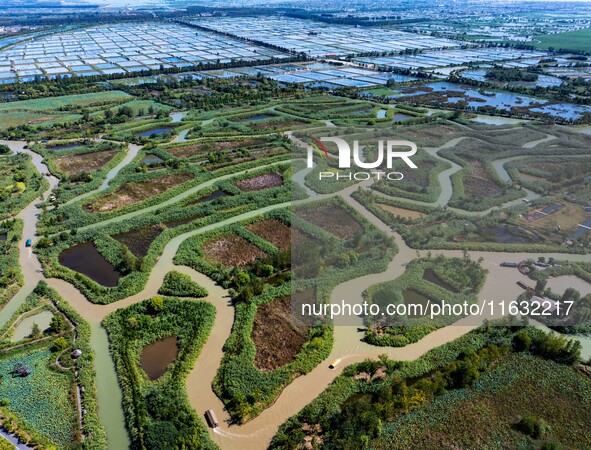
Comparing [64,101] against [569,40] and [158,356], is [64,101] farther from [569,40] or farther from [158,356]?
[569,40]

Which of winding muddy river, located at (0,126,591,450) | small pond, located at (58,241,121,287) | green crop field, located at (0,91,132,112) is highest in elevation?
winding muddy river, located at (0,126,591,450)

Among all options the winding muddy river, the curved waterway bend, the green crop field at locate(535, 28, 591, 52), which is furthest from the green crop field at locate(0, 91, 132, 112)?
the green crop field at locate(535, 28, 591, 52)

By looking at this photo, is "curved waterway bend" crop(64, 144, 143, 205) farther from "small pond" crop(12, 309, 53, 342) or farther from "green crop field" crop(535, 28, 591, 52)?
"green crop field" crop(535, 28, 591, 52)

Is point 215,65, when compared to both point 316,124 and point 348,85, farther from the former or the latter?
point 316,124

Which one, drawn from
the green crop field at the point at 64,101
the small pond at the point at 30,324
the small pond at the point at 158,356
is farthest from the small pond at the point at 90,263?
the green crop field at the point at 64,101

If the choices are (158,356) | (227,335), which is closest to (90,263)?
(158,356)

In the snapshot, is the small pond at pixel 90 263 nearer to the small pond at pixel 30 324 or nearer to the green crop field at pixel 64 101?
the small pond at pixel 30 324

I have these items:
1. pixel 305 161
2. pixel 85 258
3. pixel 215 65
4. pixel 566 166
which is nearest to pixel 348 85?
pixel 215 65

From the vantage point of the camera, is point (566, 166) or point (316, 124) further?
point (316, 124)
